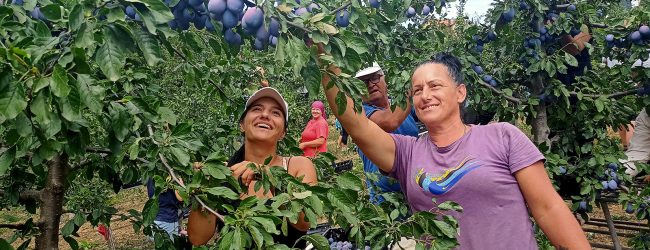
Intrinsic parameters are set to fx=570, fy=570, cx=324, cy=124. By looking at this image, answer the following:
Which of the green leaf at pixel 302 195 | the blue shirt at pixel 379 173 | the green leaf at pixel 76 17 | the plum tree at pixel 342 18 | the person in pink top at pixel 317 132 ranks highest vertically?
the plum tree at pixel 342 18

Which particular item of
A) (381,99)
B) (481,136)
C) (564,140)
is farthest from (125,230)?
(481,136)

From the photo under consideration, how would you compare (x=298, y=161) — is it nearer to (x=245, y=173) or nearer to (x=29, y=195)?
(x=245, y=173)

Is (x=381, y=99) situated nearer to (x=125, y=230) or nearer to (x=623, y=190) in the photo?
(x=623, y=190)

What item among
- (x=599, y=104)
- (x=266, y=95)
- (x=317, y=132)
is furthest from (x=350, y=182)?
(x=317, y=132)

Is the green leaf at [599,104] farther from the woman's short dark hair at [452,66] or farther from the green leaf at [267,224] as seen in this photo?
the green leaf at [267,224]

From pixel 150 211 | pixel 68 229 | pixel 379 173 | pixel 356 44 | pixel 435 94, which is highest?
pixel 356 44

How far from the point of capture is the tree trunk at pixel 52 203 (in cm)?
180

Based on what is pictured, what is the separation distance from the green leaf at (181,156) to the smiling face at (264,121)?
589 millimetres

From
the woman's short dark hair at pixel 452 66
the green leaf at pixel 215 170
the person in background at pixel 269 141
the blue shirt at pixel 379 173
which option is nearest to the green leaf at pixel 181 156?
the green leaf at pixel 215 170

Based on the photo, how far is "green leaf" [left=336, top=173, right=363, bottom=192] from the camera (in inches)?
59.7

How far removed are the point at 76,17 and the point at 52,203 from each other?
40.1 inches

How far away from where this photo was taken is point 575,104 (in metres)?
3.12

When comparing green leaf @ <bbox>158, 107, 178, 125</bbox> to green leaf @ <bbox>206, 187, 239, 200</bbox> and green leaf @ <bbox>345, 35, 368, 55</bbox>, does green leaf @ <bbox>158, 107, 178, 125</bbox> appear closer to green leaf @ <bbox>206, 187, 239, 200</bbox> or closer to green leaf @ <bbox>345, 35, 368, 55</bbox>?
green leaf @ <bbox>206, 187, 239, 200</bbox>

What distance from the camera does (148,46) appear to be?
1.12 metres
